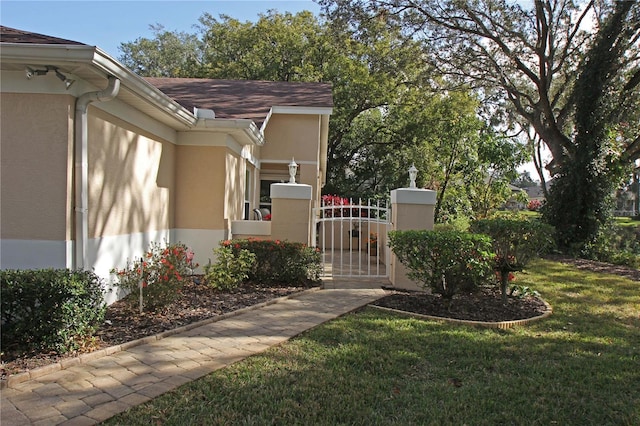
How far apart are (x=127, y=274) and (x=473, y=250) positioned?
15.7 feet

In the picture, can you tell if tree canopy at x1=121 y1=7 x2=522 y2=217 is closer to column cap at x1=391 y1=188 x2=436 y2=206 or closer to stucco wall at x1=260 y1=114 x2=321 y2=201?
stucco wall at x1=260 y1=114 x2=321 y2=201

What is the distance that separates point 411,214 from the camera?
8094 mm

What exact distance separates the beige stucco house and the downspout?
→ 12mm

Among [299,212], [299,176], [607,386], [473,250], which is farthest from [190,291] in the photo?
[299,176]

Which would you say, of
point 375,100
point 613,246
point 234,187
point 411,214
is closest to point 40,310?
point 234,187

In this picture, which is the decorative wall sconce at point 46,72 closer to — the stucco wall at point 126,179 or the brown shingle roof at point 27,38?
the brown shingle roof at point 27,38

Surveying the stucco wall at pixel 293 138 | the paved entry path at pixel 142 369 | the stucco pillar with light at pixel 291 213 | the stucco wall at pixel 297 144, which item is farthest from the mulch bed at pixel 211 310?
the stucco wall at pixel 293 138

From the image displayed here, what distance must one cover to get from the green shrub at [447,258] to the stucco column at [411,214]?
150 centimetres

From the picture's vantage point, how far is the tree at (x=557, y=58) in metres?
14.2

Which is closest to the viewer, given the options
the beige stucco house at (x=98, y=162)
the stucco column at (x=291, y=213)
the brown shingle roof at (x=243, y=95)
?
the beige stucco house at (x=98, y=162)

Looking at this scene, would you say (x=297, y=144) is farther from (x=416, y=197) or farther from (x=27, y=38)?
(x=27, y=38)

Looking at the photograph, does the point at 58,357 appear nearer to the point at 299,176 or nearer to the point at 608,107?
the point at 299,176

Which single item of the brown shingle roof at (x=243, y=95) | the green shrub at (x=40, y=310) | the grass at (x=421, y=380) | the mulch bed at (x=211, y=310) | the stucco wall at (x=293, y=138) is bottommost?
the grass at (x=421, y=380)

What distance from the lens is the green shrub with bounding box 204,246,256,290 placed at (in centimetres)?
712
